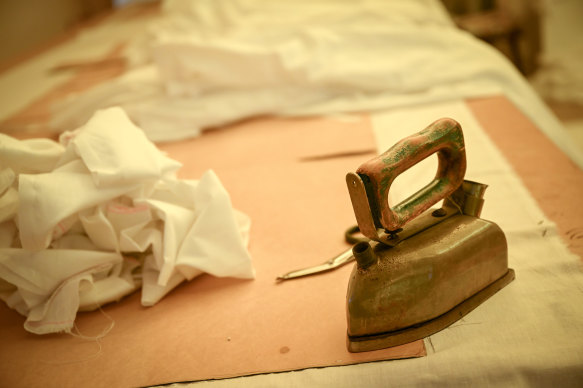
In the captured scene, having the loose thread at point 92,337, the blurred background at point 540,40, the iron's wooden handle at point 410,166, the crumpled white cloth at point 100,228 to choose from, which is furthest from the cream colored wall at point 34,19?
the iron's wooden handle at point 410,166

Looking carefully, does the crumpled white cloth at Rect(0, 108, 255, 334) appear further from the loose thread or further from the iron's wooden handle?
the iron's wooden handle

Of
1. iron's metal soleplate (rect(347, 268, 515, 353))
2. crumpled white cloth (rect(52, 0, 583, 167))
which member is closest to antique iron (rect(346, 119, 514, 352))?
iron's metal soleplate (rect(347, 268, 515, 353))

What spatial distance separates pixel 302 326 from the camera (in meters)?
0.75

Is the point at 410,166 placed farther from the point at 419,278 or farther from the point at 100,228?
the point at 100,228

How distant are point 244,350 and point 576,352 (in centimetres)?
41

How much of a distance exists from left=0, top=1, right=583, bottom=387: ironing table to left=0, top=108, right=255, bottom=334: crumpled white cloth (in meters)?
0.04

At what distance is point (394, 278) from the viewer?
669 mm

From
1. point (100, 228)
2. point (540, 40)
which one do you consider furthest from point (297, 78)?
point (540, 40)

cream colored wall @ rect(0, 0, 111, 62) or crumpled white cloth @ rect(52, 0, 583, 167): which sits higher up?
crumpled white cloth @ rect(52, 0, 583, 167)

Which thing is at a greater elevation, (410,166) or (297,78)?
(410,166)

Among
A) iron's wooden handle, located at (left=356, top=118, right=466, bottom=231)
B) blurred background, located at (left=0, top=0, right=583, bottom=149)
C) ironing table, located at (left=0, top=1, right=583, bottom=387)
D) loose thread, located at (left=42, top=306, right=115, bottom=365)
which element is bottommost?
blurred background, located at (left=0, top=0, right=583, bottom=149)

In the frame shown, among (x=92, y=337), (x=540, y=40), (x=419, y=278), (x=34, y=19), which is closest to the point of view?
(x=419, y=278)

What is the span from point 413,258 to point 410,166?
0.40ft

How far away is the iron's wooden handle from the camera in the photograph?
669 mm
